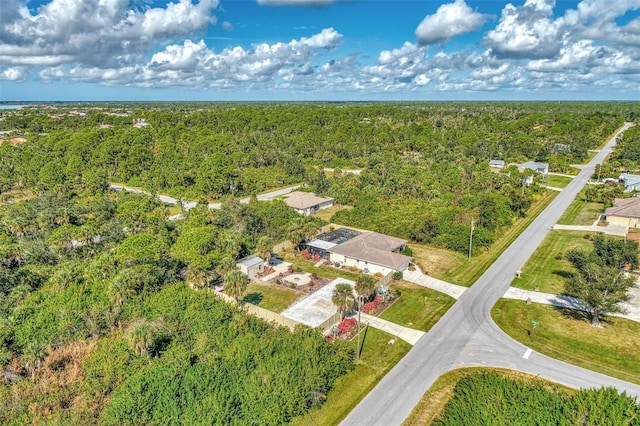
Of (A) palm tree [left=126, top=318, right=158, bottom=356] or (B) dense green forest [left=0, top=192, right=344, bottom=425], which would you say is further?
(A) palm tree [left=126, top=318, right=158, bottom=356]

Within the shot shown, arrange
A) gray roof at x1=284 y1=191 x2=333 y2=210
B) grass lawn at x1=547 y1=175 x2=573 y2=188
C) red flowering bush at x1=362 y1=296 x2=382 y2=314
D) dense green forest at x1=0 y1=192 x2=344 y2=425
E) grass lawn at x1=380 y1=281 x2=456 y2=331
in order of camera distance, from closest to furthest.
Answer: dense green forest at x1=0 y1=192 x2=344 y2=425, grass lawn at x1=380 y1=281 x2=456 y2=331, red flowering bush at x1=362 y1=296 x2=382 y2=314, gray roof at x1=284 y1=191 x2=333 y2=210, grass lawn at x1=547 y1=175 x2=573 y2=188

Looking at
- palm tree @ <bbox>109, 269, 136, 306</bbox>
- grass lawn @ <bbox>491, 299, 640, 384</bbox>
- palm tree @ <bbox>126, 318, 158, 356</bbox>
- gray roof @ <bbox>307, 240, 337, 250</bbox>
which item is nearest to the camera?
palm tree @ <bbox>126, 318, 158, 356</bbox>

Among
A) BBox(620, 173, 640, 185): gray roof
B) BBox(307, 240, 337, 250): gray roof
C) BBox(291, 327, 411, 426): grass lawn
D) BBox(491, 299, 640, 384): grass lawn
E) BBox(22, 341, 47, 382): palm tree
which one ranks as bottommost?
BBox(291, 327, 411, 426): grass lawn

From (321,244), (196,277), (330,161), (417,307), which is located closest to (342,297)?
(417,307)

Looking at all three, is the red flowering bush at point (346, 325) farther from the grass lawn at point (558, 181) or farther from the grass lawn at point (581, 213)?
the grass lawn at point (558, 181)

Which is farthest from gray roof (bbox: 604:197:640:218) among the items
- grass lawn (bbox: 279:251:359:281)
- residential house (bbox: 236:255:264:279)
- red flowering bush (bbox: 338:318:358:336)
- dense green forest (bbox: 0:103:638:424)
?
residential house (bbox: 236:255:264:279)

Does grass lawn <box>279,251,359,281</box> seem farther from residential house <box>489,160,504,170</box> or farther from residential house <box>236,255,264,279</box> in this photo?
residential house <box>489,160,504,170</box>

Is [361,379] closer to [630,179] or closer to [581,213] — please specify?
[581,213]
